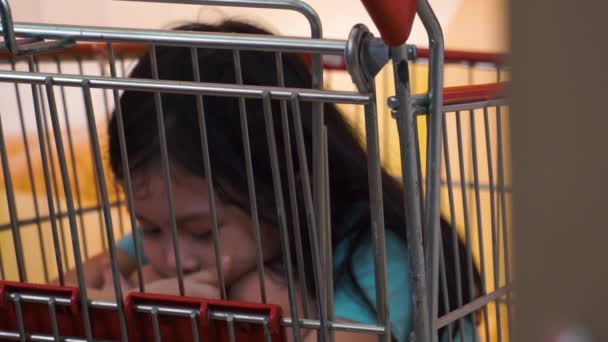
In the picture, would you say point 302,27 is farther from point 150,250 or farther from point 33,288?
point 33,288

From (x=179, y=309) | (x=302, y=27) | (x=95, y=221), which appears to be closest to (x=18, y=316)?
(x=179, y=309)

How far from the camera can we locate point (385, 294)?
577 mm

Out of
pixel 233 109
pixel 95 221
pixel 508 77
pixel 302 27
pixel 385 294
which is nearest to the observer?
pixel 508 77

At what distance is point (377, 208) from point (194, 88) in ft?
0.47

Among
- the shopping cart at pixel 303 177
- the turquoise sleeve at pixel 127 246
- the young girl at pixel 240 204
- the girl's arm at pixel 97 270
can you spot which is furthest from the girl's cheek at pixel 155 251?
the turquoise sleeve at pixel 127 246

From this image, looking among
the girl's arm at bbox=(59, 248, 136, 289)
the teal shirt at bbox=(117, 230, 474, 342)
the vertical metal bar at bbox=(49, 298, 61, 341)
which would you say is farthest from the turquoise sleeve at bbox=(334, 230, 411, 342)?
the girl's arm at bbox=(59, 248, 136, 289)

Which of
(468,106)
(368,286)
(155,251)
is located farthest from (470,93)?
(155,251)

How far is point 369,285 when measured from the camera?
799 mm

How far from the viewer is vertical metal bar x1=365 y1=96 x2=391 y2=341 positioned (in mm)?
536

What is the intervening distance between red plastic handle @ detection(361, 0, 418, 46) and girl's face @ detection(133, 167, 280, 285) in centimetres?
31

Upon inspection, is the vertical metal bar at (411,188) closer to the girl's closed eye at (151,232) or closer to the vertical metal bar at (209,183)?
the vertical metal bar at (209,183)

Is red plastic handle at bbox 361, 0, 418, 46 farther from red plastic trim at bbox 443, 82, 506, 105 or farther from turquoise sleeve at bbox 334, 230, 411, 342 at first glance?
turquoise sleeve at bbox 334, 230, 411, 342

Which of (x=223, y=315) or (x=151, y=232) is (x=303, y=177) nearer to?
(x=223, y=315)

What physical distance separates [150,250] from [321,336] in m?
0.29
